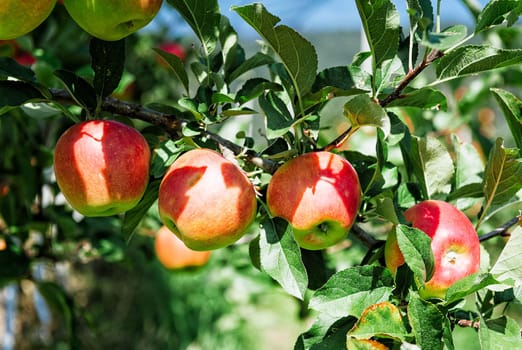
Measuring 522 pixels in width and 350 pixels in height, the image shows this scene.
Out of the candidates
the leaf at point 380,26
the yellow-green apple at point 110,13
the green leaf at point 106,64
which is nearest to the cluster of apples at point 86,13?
the yellow-green apple at point 110,13

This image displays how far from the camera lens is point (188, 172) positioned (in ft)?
2.36

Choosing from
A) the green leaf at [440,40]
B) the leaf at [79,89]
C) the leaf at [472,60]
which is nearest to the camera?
the green leaf at [440,40]

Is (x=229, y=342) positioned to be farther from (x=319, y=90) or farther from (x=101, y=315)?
(x=319, y=90)

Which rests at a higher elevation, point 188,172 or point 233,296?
point 188,172

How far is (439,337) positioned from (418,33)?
0.33 m

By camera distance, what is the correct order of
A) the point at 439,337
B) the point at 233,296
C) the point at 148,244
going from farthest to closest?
the point at 233,296, the point at 148,244, the point at 439,337

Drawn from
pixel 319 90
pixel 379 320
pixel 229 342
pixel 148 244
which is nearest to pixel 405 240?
pixel 379 320

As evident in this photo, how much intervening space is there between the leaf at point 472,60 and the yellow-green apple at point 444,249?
0.57 ft

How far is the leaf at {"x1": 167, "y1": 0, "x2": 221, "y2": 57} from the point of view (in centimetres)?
78

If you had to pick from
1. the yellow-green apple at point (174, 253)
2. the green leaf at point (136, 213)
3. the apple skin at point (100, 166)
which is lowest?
the yellow-green apple at point (174, 253)

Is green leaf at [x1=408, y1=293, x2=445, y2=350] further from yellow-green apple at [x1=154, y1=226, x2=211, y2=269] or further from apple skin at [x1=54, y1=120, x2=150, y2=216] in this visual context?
yellow-green apple at [x1=154, y1=226, x2=211, y2=269]

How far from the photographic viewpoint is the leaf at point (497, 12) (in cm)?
67

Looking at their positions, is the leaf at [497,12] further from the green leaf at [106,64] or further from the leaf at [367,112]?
the green leaf at [106,64]

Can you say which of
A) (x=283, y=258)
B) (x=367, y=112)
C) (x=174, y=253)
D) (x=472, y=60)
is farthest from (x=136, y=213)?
(x=174, y=253)
